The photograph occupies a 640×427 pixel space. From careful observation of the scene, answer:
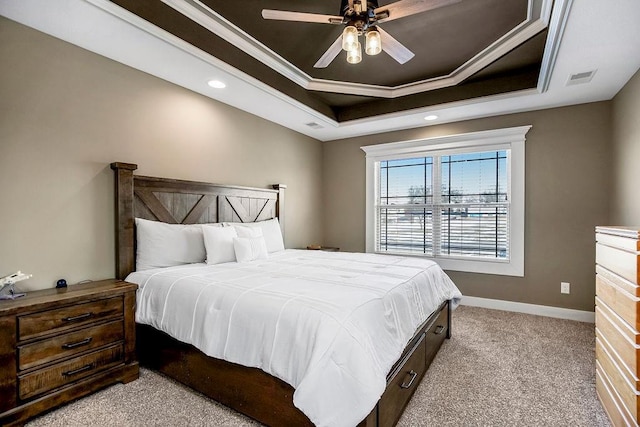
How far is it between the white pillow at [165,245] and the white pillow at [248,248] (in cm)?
35

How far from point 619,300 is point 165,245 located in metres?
3.23

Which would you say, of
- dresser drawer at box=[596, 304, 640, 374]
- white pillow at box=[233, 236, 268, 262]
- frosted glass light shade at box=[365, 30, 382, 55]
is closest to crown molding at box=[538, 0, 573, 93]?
frosted glass light shade at box=[365, 30, 382, 55]

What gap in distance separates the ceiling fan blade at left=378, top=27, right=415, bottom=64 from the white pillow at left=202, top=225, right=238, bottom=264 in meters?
2.18

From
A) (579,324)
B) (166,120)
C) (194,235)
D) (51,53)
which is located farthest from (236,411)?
(579,324)

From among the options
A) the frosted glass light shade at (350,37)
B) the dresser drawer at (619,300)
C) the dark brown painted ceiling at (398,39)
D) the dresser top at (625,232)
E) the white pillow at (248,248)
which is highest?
the dark brown painted ceiling at (398,39)

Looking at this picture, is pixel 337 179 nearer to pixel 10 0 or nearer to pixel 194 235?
pixel 194 235

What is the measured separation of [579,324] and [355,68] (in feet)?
12.6

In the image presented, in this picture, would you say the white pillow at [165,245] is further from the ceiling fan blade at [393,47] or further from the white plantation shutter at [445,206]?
the white plantation shutter at [445,206]

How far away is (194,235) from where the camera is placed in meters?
3.06

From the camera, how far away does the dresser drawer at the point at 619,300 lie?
1.58 metres

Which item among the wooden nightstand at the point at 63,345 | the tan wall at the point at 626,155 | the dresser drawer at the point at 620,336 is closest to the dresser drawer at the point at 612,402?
the dresser drawer at the point at 620,336

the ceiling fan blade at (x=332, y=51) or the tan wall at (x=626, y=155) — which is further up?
the ceiling fan blade at (x=332, y=51)

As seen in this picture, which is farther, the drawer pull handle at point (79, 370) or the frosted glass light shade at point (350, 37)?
the frosted glass light shade at point (350, 37)

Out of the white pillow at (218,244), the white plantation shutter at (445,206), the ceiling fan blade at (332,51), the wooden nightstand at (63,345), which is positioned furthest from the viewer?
the white plantation shutter at (445,206)
